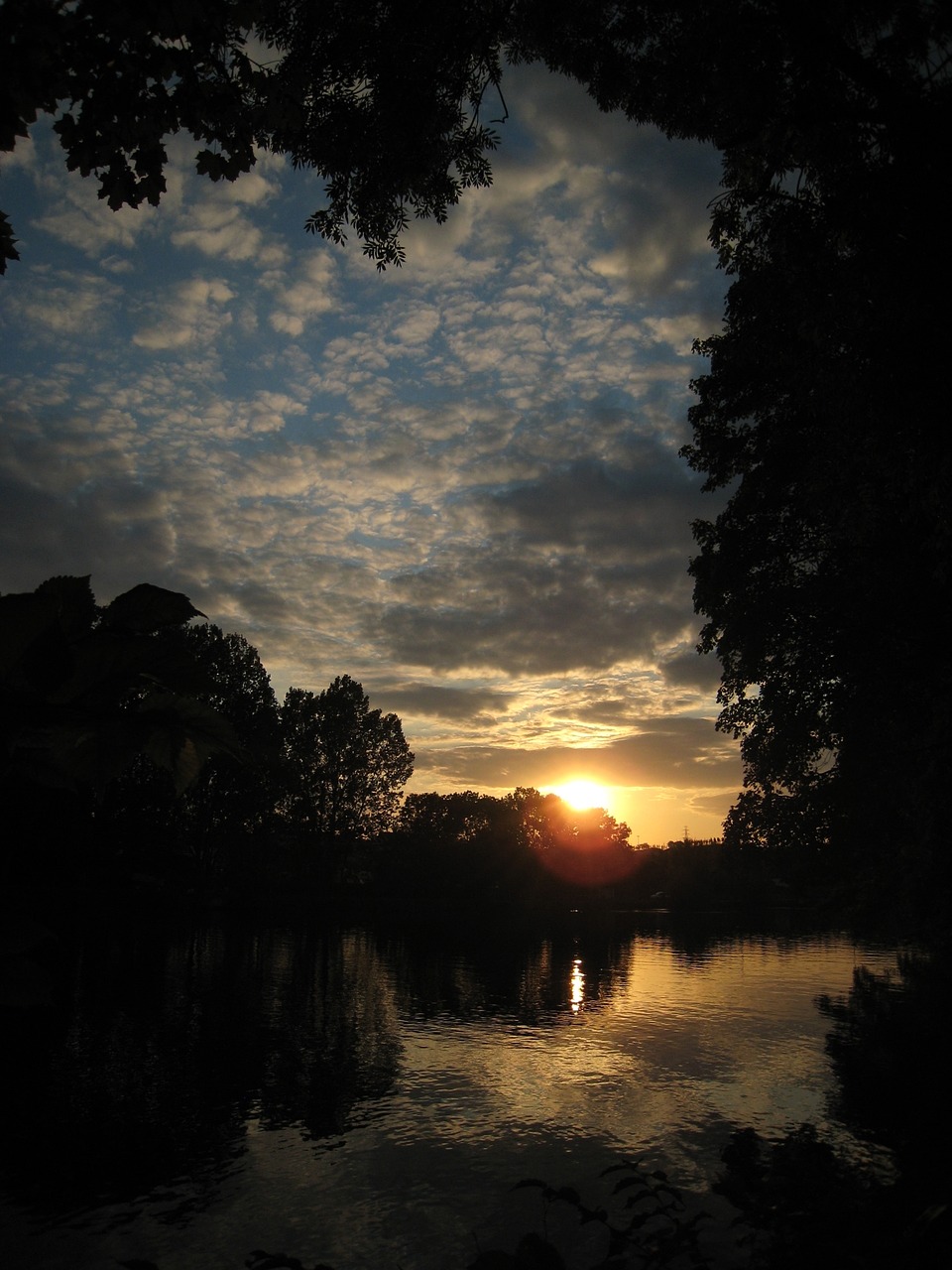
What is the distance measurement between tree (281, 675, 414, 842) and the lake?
132 feet

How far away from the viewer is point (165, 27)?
3.00 metres

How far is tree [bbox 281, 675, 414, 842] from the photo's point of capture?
80.0 m

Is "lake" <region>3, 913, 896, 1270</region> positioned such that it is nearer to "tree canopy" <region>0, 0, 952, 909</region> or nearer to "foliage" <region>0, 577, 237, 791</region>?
"foliage" <region>0, 577, 237, 791</region>

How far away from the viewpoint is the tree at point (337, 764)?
80.0 m

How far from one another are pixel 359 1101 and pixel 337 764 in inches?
2524

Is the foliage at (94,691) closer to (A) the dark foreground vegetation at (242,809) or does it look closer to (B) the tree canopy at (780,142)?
(A) the dark foreground vegetation at (242,809)

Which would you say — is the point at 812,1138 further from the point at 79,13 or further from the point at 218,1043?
the point at 79,13

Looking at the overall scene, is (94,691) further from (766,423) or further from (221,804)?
(221,804)

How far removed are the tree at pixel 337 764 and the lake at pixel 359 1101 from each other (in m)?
40.4

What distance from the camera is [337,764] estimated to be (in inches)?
3211

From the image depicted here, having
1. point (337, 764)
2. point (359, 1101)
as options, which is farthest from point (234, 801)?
point (359, 1101)

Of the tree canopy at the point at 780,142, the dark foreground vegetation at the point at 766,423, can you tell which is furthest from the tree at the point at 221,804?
the tree canopy at the point at 780,142

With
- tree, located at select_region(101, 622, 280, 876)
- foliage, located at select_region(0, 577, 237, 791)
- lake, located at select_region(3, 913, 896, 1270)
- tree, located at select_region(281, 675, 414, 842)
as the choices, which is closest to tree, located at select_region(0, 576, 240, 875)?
foliage, located at select_region(0, 577, 237, 791)

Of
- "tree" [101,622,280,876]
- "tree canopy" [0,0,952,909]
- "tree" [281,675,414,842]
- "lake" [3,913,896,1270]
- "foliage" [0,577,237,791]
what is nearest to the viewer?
"foliage" [0,577,237,791]
